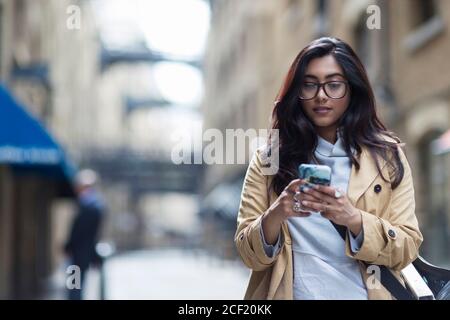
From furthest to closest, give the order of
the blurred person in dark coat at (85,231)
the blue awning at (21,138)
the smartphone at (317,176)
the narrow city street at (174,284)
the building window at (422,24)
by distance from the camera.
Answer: the narrow city street at (174,284) → the building window at (422,24) → the blue awning at (21,138) → the blurred person in dark coat at (85,231) → the smartphone at (317,176)

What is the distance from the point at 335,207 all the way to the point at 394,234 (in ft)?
0.60

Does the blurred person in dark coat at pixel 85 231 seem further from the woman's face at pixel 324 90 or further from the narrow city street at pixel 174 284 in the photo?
the woman's face at pixel 324 90

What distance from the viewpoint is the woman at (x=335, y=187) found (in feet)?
6.51

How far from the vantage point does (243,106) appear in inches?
1086

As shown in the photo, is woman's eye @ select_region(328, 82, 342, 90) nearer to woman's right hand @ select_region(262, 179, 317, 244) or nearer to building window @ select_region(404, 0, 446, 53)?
woman's right hand @ select_region(262, 179, 317, 244)

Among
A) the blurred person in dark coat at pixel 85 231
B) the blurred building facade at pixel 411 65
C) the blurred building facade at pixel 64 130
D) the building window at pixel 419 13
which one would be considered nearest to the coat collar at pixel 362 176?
the blurred building facade at pixel 64 130

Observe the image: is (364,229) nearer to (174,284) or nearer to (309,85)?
(309,85)

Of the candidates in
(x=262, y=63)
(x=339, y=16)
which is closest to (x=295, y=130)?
(x=339, y=16)

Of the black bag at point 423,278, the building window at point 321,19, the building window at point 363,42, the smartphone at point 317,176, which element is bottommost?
the black bag at point 423,278

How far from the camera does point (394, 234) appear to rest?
196 centimetres

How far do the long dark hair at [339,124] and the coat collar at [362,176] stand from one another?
0.01m

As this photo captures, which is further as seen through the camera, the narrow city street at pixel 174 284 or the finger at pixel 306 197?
the narrow city street at pixel 174 284

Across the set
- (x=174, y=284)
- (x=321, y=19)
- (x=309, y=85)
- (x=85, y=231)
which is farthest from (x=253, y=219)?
(x=174, y=284)

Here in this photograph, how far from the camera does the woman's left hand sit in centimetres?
187
